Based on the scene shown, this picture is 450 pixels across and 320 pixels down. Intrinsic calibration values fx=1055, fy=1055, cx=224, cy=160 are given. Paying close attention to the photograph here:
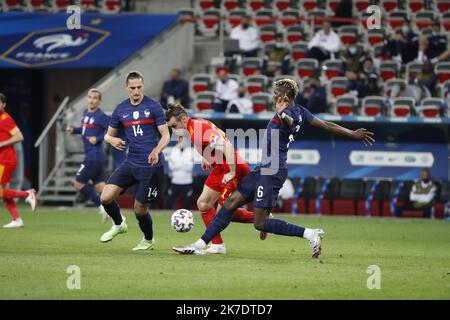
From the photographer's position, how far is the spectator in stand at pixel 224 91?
25.3 meters

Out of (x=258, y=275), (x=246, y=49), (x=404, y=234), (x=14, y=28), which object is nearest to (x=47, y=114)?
(x=14, y=28)

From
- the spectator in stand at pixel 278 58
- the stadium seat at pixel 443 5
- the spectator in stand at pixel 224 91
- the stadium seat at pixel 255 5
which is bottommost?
the spectator in stand at pixel 224 91

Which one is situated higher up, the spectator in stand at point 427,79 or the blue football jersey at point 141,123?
the spectator in stand at point 427,79

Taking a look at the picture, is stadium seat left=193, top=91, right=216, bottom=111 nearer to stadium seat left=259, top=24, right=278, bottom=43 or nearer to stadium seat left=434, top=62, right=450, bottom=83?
stadium seat left=259, top=24, right=278, bottom=43

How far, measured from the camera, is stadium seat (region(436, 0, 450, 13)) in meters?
29.1

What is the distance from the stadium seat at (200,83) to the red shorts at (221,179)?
13198 millimetres

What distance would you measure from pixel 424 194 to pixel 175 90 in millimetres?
6539

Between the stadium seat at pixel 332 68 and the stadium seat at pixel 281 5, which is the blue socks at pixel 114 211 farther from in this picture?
the stadium seat at pixel 281 5

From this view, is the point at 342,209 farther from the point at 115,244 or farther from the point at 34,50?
the point at 115,244

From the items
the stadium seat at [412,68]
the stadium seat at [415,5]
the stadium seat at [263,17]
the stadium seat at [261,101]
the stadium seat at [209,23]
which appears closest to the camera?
the stadium seat at [261,101]

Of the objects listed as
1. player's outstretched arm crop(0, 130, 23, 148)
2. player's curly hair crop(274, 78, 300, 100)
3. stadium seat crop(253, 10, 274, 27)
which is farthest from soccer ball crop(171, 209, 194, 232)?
stadium seat crop(253, 10, 274, 27)

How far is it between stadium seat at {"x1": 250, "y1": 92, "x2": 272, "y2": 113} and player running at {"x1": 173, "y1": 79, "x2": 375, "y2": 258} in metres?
12.2

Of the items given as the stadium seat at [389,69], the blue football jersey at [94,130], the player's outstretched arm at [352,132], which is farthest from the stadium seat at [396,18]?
the player's outstretched arm at [352,132]

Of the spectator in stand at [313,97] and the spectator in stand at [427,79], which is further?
the spectator in stand at [427,79]
